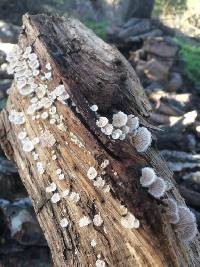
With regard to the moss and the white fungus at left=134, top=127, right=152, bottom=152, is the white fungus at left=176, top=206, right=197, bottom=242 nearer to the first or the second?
the white fungus at left=134, top=127, right=152, bottom=152

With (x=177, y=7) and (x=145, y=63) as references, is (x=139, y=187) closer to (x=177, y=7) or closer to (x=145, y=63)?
(x=145, y=63)

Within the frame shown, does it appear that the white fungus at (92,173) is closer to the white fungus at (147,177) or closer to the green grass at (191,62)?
the white fungus at (147,177)

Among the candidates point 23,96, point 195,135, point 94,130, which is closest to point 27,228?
point 23,96

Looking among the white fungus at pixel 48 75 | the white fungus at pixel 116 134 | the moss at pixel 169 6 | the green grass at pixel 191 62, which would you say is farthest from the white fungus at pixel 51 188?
the moss at pixel 169 6

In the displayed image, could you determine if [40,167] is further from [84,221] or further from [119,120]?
[119,120]

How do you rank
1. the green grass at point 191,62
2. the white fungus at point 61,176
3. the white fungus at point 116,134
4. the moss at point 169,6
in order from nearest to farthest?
the white fungus at point 116,134 < the white fungus at point 61,176 < the green grass at point 191,62 < the moss at point 169,6

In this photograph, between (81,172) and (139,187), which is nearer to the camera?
(139,187)
